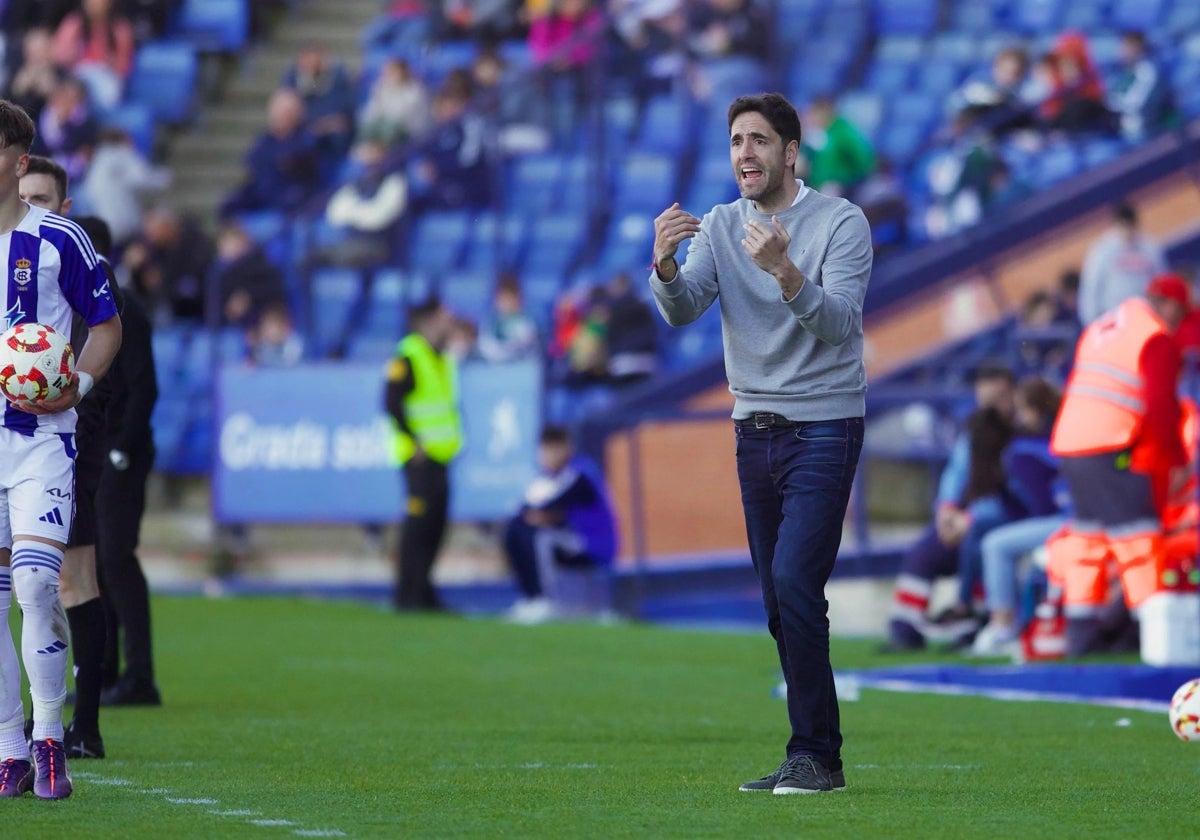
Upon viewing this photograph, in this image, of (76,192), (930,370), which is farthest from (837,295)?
(76,192)

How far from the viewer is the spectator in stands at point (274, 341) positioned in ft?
61.9

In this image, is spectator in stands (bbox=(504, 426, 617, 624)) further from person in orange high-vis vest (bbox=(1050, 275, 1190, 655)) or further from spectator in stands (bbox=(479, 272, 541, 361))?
person in orange high-vis vest (bbox=(1050, 275, 1190, 655))

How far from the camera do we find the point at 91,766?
7.26 metres

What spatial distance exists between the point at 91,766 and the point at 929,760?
2841mm

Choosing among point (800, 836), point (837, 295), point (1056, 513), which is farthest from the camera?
point (1056, 513)

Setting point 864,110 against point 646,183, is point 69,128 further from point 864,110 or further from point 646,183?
point 864,110

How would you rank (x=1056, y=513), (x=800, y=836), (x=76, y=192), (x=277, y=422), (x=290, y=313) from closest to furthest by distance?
(x=800, y=836) → (x=1056, y=513) → (x=277, y=422) → (x=290, y=313) → (x=76, y=192)

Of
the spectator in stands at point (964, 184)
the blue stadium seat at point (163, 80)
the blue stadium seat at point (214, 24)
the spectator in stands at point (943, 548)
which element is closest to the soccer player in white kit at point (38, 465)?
the spectator in stands at point (943, 548)

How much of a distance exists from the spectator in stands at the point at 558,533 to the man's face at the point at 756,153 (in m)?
9.35

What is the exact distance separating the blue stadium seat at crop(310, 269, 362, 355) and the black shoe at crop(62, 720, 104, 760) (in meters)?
12.6

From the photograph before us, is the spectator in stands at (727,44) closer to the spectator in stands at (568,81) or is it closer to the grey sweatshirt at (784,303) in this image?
the spectator in stands at (568,81)

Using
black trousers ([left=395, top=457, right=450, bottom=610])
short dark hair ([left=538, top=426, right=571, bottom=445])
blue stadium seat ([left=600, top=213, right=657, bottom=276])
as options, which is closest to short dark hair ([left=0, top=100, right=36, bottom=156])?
short dark hair ([left=538, top=426, right=571, bottom=445])

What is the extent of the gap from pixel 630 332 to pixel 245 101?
29.2 ft

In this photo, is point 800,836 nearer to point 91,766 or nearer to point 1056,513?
point 91,766
